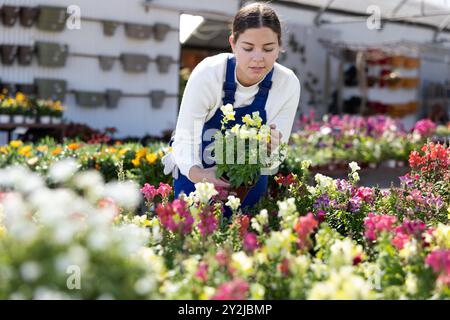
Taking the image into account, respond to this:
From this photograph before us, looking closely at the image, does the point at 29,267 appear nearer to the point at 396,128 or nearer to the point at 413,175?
the point at 413,175

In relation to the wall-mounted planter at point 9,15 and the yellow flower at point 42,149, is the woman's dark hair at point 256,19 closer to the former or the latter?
the yellow flower at point 42,149

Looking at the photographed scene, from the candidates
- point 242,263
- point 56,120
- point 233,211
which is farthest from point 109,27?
point 242,263

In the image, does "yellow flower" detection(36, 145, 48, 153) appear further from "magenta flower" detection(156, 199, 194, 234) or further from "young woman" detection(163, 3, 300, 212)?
"magenta flower" detection(156, 199, 194, 234)

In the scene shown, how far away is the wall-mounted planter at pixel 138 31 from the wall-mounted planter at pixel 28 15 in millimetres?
1406

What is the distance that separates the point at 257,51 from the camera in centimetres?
218

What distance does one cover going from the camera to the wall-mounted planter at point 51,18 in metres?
8.40

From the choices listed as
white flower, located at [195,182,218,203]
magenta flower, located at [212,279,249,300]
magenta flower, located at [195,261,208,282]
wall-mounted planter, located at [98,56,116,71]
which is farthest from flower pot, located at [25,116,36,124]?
magenta flower, located at [212,279,249,300]

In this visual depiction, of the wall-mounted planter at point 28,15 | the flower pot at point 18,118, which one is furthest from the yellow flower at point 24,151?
the wall-mounted planter at point 28,15

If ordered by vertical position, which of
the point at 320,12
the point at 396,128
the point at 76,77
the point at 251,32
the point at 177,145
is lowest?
the point at 177,145

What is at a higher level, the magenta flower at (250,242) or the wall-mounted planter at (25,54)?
the wall-mounted planter at (25,54)

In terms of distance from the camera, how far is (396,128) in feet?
27.3

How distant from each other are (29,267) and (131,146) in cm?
442

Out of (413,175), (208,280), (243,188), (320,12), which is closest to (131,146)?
(413,175)

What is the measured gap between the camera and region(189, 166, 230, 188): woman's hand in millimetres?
2133
